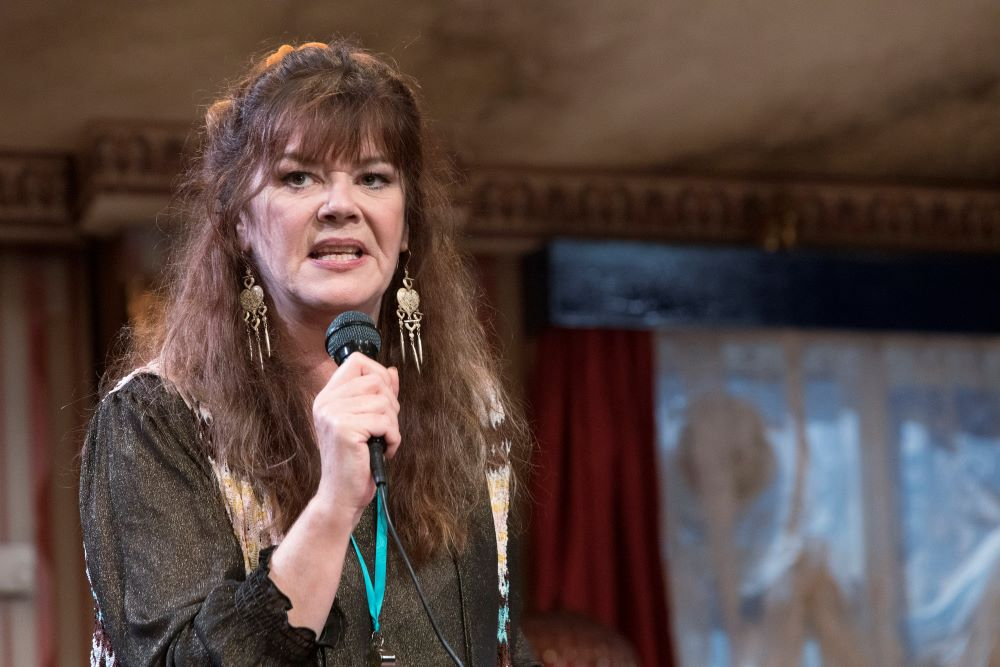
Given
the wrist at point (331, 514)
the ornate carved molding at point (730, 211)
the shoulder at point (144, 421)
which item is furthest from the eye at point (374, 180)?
the ornate carved molding at point (730, 211)

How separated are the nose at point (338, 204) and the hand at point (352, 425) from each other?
10.2 inches

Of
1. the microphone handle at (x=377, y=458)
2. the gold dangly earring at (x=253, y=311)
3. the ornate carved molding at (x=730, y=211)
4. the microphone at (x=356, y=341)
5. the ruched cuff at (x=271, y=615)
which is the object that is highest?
the ornate carved molding at (x=730, y=211)

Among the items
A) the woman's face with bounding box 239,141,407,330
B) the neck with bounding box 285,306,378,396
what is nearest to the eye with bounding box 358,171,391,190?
the woman's face with bounding box 239,141,407,330

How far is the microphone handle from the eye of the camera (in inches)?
60.6

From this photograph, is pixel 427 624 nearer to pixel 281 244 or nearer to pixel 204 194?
pixel 281 244

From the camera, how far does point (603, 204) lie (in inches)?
239

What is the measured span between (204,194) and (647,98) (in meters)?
3.37

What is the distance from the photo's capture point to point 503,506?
2029 millimetres

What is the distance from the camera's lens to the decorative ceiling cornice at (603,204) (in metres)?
5.28

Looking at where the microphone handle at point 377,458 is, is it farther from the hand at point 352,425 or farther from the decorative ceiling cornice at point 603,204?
the decorative ceiling cornice at point 603,204

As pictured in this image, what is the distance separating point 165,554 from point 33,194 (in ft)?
13.8

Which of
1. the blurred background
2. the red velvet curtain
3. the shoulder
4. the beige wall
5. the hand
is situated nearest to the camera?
the hand

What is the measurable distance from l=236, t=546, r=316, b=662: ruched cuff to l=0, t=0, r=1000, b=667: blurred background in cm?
313

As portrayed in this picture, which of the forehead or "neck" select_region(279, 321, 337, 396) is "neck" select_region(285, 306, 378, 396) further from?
the forehead
